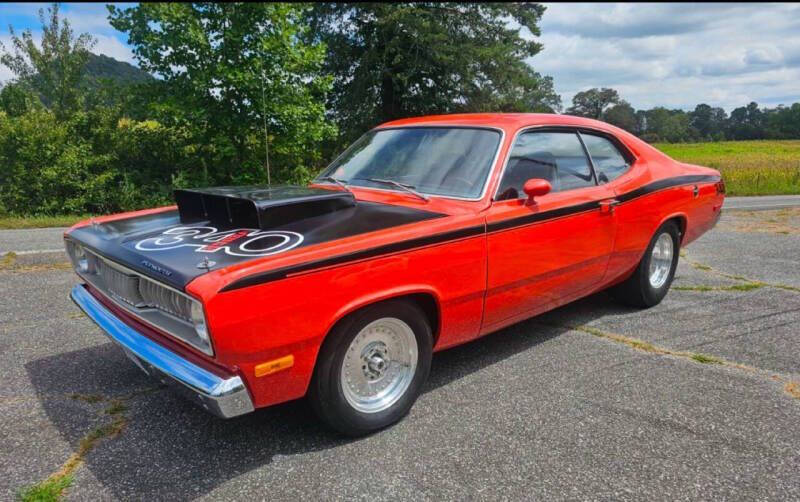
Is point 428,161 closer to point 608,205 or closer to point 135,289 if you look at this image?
point 608,205

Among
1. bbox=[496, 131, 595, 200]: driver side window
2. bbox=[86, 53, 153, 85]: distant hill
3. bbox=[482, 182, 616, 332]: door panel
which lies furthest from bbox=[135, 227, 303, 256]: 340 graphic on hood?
bbox=[86, 53, 153, 85]: distant hill

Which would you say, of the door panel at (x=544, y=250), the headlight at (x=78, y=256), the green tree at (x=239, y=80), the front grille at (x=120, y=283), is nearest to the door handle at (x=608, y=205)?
the door panel at (x=544, y=250)

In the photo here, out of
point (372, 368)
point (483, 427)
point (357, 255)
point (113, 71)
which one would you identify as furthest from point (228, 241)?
point (113, 71)

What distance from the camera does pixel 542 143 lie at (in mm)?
3764

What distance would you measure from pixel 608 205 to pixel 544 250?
807 millimetres

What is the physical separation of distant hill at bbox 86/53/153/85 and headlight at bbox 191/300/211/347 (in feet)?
29.6

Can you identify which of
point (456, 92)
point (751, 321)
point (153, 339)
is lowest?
point (751, 321)

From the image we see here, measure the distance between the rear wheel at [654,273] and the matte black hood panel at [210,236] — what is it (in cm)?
239

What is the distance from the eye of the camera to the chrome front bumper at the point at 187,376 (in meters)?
2.22

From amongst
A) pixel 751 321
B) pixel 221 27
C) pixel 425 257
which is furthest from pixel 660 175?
pixel 221 27

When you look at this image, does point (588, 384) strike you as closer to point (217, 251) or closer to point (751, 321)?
point (751, 321)

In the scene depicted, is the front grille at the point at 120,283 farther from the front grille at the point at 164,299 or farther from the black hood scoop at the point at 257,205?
the black hood scoop at the point at 257,205

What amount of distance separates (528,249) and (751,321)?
234 centimetres

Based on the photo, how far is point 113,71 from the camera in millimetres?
11297
